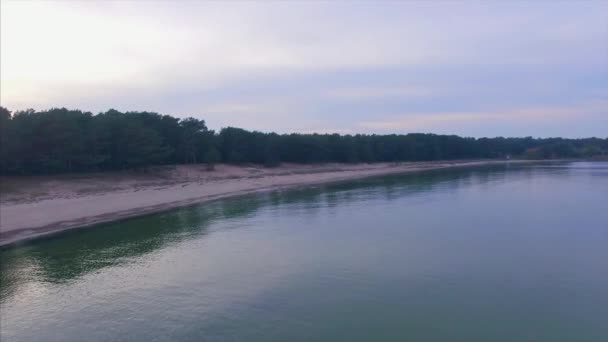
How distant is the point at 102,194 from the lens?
43.0m

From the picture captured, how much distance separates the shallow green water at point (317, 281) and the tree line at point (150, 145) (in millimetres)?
22741

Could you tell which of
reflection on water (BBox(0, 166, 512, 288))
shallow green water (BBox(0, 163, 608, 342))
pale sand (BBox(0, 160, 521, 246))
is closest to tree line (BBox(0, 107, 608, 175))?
pale sand (BBox(0, 160, 521, 246))

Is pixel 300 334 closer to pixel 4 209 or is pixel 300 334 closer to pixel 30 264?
pixel 30 264

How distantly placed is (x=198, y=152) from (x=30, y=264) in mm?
55677

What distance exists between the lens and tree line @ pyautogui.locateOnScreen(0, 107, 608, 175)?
46062 millimetres

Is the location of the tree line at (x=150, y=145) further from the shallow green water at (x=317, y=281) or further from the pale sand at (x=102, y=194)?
the shallow green water at (x=317, y=281)

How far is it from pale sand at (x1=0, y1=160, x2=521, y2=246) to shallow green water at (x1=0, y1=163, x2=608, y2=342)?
414 centimetres

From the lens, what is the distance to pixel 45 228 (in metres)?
28.5

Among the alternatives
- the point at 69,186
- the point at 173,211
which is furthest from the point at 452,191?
the point at 69,186

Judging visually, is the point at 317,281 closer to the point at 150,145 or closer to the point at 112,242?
the point at 112,242

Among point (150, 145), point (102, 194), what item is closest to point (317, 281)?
point (102, 194)

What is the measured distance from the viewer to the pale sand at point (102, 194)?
3012cm

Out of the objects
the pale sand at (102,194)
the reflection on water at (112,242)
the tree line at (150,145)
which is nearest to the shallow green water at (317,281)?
the reflection on water at (112,242)

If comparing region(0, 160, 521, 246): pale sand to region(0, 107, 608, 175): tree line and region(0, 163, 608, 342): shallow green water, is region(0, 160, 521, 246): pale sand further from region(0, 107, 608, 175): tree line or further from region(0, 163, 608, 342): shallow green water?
region(0, 163, 608, 342): shallow green water
